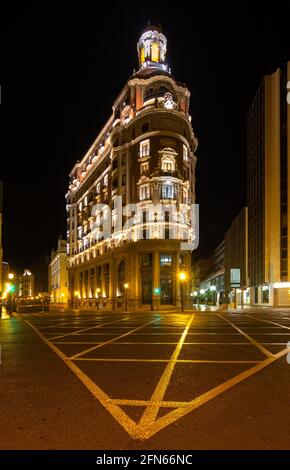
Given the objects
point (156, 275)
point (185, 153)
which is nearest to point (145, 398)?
point (156, 275)

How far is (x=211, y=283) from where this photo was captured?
156 metres

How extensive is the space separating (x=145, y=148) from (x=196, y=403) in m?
60.0

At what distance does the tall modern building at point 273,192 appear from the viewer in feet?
233

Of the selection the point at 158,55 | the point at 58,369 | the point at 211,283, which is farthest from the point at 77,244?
the point at 58,369

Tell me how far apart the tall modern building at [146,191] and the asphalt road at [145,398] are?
46433mm

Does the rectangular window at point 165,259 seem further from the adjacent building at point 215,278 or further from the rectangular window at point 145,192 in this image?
the adjacent building at point 215,278

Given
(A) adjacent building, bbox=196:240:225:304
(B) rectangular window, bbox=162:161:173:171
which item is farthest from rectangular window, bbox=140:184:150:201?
(A) adjacent building, bbox=196:240:225:304

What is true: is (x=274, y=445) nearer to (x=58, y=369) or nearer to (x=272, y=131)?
(x=58, y=369)

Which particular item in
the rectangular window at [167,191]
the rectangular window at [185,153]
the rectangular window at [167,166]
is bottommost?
the rectangular window at [167,191]

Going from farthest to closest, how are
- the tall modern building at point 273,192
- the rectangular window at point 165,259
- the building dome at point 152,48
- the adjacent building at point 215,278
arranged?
the adjacent building at point 215,278, the building dome at point 152,48, the tall modern building at point 273,192, the rectangular window at point 165,259

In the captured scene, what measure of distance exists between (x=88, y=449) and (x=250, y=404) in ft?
9.64

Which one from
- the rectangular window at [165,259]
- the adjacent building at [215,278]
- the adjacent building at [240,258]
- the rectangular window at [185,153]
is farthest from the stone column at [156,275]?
the adjacent building at [215,278]

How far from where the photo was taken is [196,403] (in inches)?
266

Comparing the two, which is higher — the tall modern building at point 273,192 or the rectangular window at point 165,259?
the tall modern building at point 273,192
